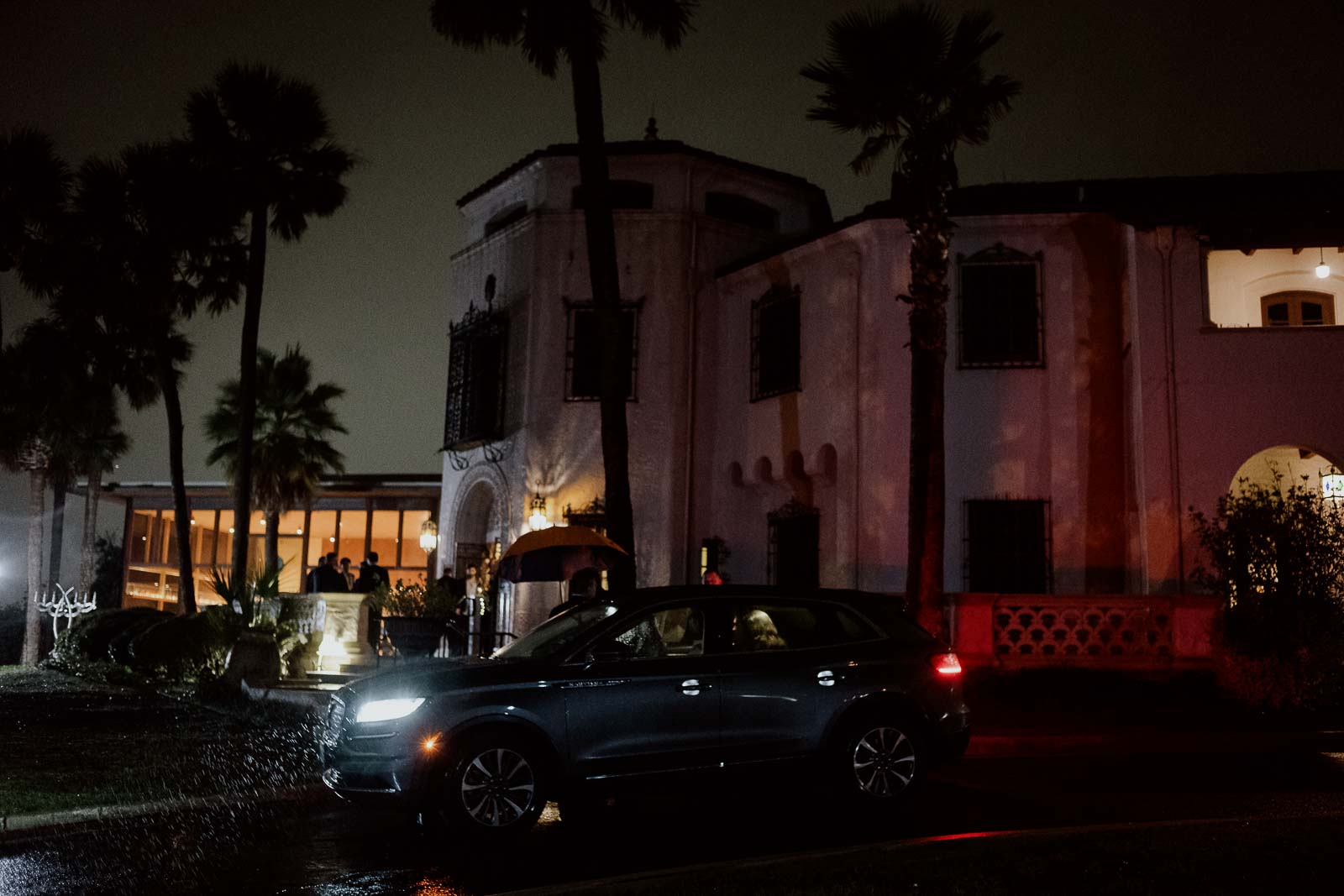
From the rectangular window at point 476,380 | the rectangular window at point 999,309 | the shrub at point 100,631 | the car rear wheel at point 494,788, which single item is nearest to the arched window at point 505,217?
the rectangular window at point 476,380

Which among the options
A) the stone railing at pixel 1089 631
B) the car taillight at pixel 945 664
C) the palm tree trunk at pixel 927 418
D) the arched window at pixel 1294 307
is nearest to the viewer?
the car taillight at pixel 945 664

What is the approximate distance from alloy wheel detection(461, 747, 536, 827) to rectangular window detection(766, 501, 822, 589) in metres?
13.7

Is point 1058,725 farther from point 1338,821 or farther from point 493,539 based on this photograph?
point 493,539

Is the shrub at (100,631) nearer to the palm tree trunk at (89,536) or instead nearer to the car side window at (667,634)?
the palm tree trunk at (89,536)

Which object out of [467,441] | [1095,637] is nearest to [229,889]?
[1095,637]

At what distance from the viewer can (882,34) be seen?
16531 millimetres

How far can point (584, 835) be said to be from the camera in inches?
312

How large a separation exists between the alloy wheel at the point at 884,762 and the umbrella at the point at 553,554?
24.5 feet

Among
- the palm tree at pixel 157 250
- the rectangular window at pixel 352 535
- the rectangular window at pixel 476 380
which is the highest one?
the palm tree at pixel 157 250

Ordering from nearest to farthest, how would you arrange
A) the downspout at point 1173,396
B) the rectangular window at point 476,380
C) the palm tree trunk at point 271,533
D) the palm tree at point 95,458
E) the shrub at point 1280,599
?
the shrub at point 1280,599 < the downspout at point 1173,396 < the rectangular window at point 476,380 < the palm tree trunk at point 271,533 < the palm tree at point 95,458

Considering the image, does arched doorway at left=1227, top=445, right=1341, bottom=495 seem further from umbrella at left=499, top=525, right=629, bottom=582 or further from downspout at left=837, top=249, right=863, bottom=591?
umbrella at left=499, top=525, right=629, bottom=582

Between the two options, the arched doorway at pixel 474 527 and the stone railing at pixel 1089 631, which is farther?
the arched doorway at pixel 474 527

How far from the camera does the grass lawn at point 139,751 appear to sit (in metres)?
9.26

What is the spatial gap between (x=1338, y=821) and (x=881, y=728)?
2871 millimetres
